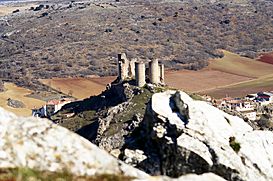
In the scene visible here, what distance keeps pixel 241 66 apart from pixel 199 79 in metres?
16.5

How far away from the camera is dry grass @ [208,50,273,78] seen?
12503 cm

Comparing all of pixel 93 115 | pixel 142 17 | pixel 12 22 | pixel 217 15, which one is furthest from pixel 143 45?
pixel 93 115

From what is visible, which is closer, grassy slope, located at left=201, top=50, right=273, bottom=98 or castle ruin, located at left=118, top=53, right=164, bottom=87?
castle ruin, located at left=118, top=53, right=164, bottom=87

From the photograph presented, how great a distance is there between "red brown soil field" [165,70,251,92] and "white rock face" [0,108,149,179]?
95105 mm

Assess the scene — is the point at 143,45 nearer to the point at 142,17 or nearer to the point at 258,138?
the point at 142,17

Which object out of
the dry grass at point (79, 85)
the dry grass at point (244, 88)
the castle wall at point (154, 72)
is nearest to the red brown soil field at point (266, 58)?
the dry grass at point (244, 88)

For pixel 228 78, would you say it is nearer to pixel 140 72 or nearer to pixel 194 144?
pixel 140 72

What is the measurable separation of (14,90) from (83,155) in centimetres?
9768

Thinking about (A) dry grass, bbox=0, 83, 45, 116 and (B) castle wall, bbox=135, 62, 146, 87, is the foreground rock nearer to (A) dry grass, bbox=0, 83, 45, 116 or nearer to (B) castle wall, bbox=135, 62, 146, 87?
(B) castle wall, bbox=135, 62, 146, 87

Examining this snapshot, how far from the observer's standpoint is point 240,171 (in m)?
17.7

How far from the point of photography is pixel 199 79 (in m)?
119

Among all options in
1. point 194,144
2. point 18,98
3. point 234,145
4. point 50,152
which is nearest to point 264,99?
point 18,98

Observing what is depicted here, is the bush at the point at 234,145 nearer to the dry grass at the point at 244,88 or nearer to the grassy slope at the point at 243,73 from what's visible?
the dry grass at the point at 244,88

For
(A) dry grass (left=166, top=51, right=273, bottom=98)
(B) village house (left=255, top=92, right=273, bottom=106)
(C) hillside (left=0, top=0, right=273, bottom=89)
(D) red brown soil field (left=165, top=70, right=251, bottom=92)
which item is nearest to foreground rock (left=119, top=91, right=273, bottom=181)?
(B) village house (left=255, top=92, right=273, bottom=106)
